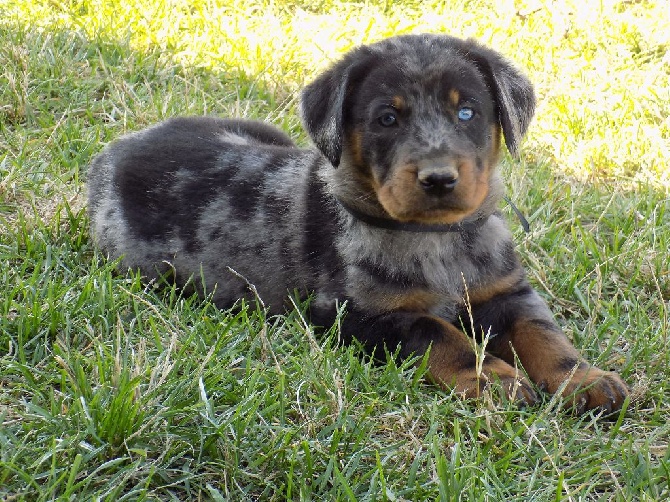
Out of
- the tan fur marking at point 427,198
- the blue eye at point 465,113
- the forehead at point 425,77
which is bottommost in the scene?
the tan fur marking at point 427,198

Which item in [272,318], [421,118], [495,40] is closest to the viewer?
[421,118]

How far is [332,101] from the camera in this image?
4.00m

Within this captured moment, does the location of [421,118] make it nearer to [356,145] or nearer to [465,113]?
[465,113]

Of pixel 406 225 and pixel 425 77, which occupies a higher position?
pixel 425 77

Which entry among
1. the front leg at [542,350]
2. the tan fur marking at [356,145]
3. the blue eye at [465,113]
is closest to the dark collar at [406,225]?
the tan fur marking at [356,145]

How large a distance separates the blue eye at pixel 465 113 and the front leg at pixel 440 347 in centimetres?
87

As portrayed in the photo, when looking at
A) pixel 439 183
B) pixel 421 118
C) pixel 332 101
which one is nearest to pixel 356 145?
pixel 332 101

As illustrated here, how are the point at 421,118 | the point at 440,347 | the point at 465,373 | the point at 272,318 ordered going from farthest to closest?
the point at 272,318 → the point at 421,118 → the point at 440,347 → the point at 465,373

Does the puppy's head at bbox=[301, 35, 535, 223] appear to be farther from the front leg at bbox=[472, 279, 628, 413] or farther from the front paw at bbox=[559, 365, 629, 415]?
the front paw at bbox=[559, 365, 629, 415]

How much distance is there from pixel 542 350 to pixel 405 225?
→ 81 centimetres

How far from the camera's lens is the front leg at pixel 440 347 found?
3.41 meters

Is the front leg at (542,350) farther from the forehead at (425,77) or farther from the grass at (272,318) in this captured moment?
the forehead at (425,77)

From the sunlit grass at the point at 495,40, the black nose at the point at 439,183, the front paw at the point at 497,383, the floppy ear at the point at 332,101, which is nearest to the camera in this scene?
the front paw at the point at 497,383

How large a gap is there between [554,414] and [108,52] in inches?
197
